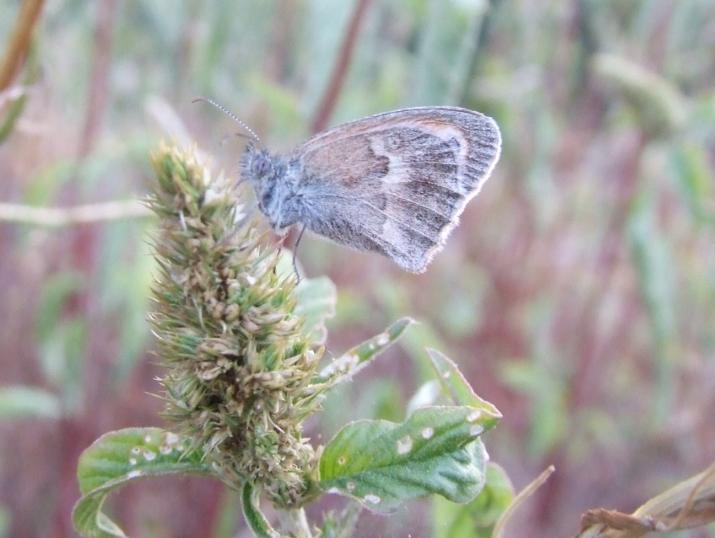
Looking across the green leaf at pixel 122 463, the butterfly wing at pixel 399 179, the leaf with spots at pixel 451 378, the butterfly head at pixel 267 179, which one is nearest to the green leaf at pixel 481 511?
the leaf with spots at pixel 451 378

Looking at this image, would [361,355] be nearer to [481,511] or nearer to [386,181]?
[481,511]

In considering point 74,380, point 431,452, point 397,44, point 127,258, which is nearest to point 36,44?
point 431,452

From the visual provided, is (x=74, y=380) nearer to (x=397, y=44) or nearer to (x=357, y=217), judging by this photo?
(x=357, y=217)

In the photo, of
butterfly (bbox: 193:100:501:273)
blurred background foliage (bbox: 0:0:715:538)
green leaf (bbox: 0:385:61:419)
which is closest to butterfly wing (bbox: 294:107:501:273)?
butterfly (bbox: 193:100:501:273)

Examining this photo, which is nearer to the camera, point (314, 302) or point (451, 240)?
point (314, 302)

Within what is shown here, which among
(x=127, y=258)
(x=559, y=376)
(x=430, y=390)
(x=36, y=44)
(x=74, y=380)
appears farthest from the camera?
(x=127, y=258)

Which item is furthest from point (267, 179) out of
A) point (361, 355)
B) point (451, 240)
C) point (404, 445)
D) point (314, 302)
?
point (451, 240)

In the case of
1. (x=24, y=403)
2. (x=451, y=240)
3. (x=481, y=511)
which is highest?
(x=481, y=511)
